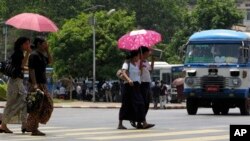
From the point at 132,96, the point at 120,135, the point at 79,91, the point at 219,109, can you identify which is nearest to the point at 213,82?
the point at 219,109

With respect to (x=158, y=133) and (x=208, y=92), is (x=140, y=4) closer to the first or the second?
(x=208, y=92)

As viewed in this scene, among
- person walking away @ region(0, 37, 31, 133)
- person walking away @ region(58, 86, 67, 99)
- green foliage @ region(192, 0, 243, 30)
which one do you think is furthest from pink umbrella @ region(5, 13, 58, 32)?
green foliage @ region(192, 0, 243, 30)

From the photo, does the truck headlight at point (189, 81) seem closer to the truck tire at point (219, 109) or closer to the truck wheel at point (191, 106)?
the truck wheel at point (191, 106)

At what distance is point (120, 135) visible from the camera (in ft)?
53.4

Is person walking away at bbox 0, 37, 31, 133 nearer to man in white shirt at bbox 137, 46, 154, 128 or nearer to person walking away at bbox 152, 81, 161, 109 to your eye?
man in white shirt at bbox 137, 46, 154, 128

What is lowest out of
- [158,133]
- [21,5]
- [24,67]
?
[158,133]

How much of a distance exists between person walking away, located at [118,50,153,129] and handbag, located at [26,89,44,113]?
2.69m

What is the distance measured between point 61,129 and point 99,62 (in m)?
43.6

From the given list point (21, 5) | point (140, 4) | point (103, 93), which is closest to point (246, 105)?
point (103, 93)

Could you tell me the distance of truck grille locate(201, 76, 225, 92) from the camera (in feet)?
92.0

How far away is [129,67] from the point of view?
731 inches

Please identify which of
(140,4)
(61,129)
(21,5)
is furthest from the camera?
(140,4)

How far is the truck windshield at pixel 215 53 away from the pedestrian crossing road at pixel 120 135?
977 cm

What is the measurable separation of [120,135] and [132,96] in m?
2.15
